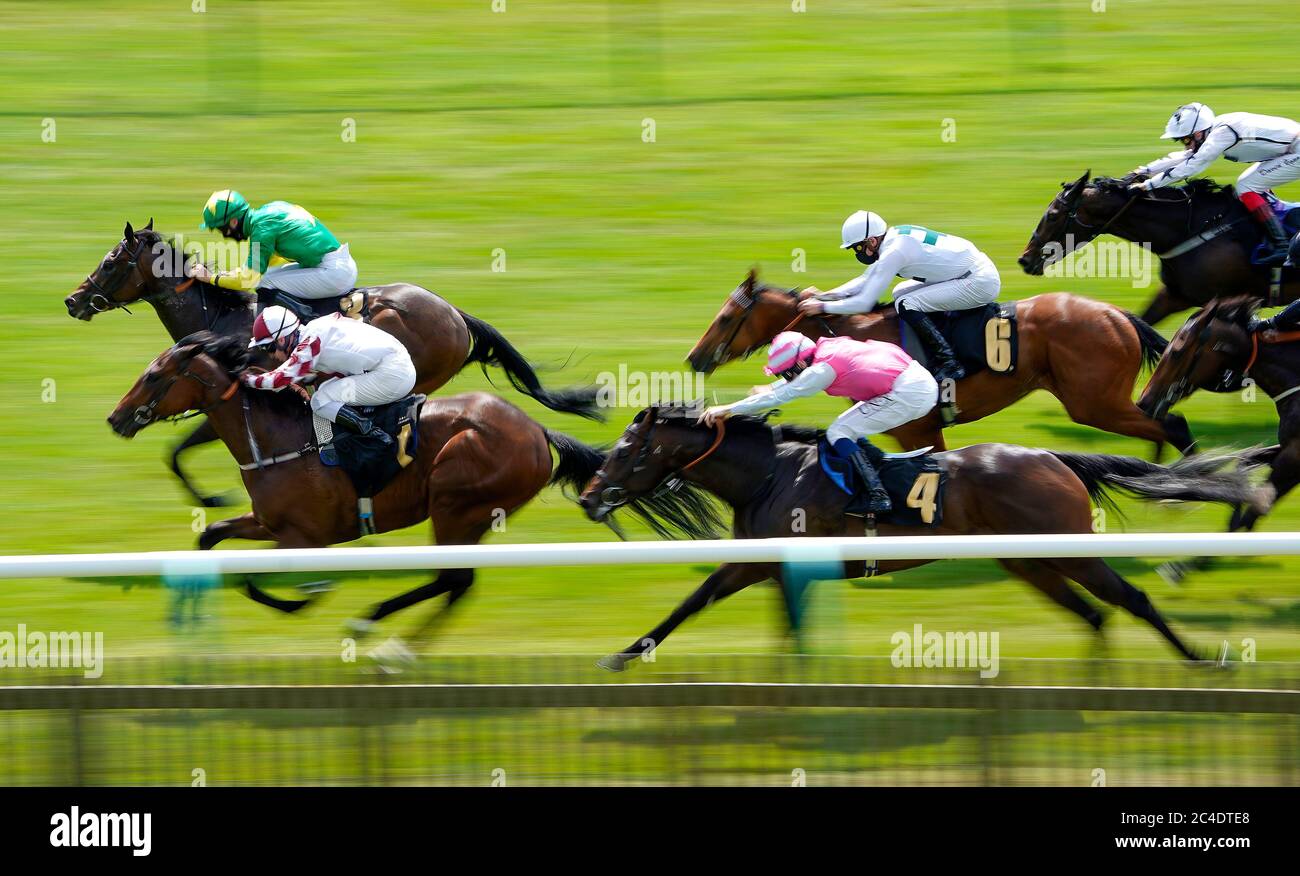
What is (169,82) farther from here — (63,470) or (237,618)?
(237,618)

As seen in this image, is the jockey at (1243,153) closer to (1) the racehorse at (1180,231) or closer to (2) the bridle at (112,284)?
(1) the racehorse at (1180,231)

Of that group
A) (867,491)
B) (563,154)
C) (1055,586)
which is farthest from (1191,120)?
(563,154)

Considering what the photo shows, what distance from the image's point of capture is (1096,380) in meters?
9.86

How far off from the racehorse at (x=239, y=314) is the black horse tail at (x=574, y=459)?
4.24 ft

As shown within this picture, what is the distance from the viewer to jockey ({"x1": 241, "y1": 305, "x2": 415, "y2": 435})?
8.33 meters

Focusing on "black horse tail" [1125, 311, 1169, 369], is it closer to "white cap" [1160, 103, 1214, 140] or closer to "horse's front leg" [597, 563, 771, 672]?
"white cap" [1160, 103, 1214, 140]

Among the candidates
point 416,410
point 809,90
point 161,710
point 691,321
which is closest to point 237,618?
point 161,710

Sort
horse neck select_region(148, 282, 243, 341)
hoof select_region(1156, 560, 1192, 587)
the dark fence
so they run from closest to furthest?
the dark fence → hoof select_region(1156, 560, 1192, 587) → horse neck select_region(148, 282, 243, 341)

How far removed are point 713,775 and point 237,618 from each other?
1.57 m

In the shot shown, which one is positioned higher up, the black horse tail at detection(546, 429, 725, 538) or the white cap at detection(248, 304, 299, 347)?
the white cap at detection(248, 304, 299, 347)

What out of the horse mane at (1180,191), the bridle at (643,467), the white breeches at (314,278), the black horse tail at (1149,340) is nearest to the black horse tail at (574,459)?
the bridle at (643,467)

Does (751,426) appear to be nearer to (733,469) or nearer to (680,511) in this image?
(733,469)

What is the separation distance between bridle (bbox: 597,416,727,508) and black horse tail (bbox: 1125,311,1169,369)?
3.24m

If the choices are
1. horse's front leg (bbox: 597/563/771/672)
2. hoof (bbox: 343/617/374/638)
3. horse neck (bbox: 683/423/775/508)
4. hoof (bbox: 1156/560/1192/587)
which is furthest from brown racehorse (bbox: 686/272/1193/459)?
hoof (bbox: 343/617/374/638)
